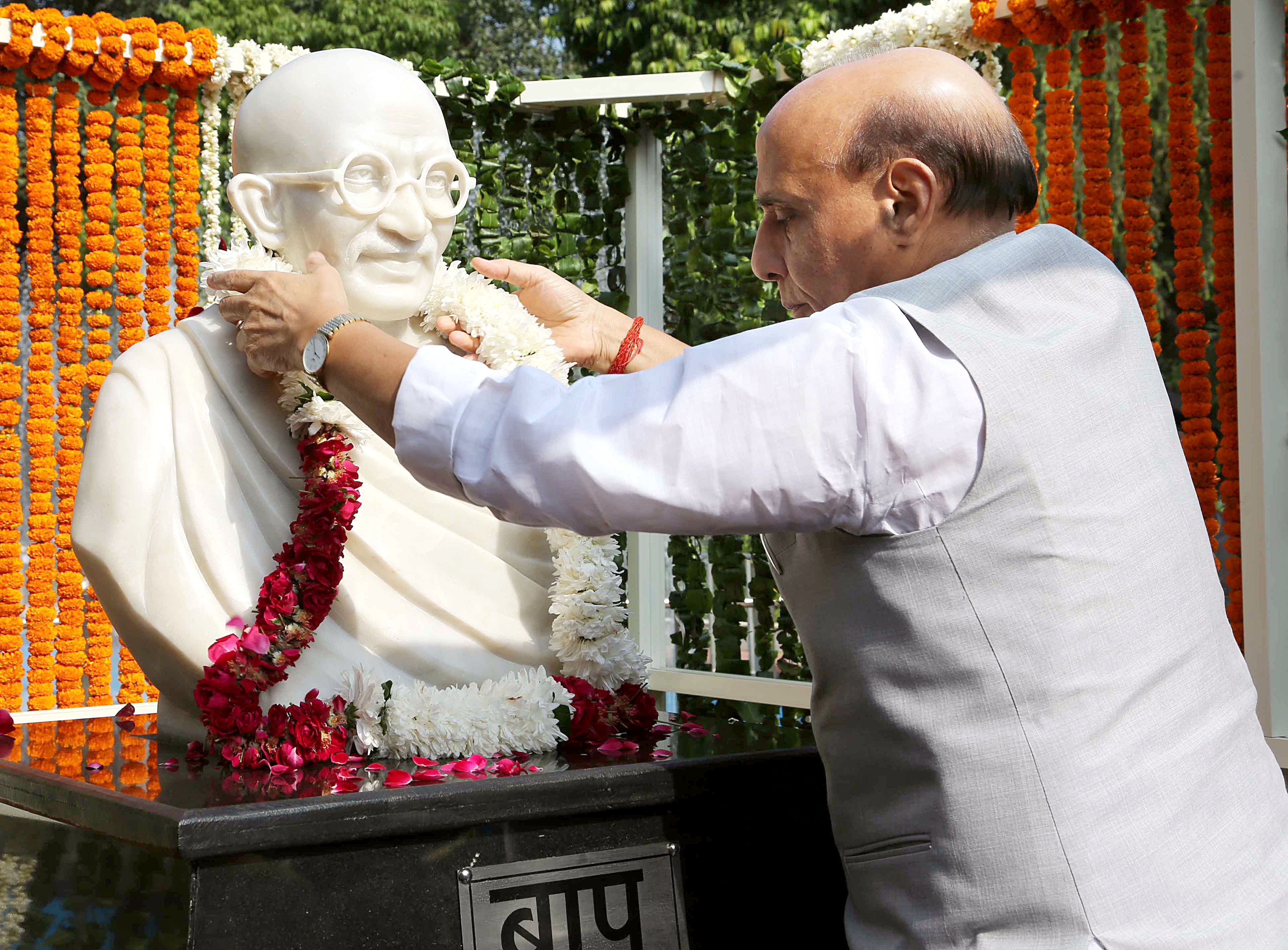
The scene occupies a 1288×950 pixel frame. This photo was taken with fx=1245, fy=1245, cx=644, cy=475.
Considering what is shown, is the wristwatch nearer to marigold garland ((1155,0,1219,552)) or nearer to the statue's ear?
the statue's ear

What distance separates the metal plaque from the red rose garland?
396 millimetres

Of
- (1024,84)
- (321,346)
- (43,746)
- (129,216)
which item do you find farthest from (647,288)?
(321,346)

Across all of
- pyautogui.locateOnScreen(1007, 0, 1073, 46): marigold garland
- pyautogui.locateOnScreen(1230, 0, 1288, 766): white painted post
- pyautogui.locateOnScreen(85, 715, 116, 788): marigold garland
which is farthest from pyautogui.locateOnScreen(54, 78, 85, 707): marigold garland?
pyautogui.locateOnScreen(1230, 0, 1288, 766): white painted post

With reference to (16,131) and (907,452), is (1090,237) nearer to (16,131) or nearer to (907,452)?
(907,452)

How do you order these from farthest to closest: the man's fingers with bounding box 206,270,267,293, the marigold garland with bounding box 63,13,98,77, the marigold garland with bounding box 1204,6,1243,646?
the marigold garland with bounding box 63,13,98,77, the marigold garland with bounding box 1204,6,1243,646, the man's fingers with bounding box 206,270,267,293

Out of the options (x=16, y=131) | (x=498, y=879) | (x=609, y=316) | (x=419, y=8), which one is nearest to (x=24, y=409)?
(x=16, y=131)

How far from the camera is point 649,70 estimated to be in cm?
1402

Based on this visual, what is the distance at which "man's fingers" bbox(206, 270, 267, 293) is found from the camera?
1.89 meters

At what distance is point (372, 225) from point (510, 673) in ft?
2.75

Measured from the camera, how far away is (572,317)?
8.52ft

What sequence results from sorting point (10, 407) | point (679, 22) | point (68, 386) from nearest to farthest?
point (10, 407), point (68, 386), point (679, 22)

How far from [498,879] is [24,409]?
3.77 meters

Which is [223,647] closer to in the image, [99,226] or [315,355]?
[315,355]

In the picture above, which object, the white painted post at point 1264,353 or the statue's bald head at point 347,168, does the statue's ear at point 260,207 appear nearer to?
the statue's bald head at point 347,168
